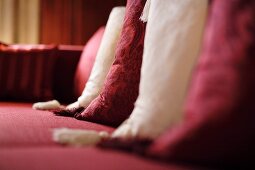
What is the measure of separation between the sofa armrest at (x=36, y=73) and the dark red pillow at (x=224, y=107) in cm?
148

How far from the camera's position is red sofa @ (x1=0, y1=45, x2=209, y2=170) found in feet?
2.45

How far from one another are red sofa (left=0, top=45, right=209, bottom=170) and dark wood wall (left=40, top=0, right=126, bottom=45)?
0.69 m

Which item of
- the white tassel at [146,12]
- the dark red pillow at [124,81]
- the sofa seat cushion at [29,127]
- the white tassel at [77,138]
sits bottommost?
the sofa seat cushion at [29,127]

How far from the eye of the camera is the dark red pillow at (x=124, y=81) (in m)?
1.26

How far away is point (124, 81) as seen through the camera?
127cm

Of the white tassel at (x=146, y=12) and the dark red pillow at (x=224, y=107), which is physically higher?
the white tassel at (x=146, y=12)

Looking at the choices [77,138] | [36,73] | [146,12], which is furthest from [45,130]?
[36,73]

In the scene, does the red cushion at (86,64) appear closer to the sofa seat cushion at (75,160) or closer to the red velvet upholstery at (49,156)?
the red velvet upholstery at (49,156)

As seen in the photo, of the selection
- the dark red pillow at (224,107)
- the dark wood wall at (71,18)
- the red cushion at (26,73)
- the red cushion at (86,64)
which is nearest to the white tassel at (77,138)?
the dark red pillow at (224,107)

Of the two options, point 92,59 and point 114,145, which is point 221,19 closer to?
point 114,145

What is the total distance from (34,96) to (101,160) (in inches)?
56.9

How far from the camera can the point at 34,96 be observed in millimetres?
2137

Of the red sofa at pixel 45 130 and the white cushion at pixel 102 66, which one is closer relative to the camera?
the red sofa at pixel 45 130

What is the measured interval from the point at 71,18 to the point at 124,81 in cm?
182
